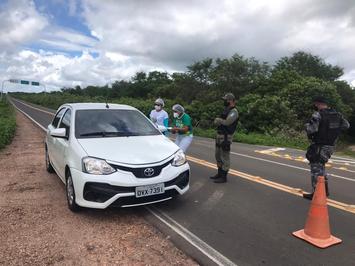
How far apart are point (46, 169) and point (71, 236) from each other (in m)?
4.40

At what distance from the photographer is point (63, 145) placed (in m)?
6.10

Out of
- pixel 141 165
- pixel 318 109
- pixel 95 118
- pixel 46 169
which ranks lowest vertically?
pixel 46 169

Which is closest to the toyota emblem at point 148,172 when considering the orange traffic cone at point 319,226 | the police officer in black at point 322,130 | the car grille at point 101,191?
the car grille at point 101,191

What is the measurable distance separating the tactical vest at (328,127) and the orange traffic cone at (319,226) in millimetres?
1695

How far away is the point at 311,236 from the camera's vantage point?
451cm

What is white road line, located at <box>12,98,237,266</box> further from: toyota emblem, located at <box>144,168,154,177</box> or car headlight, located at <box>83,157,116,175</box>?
car headlight, located at <box>83,157,116,175</box>

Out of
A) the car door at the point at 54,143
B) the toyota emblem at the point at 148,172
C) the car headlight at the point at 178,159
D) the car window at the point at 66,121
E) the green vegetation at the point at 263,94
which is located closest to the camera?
the toyota emblem at the point at 148,172

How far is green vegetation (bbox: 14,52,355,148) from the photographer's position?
898 inches

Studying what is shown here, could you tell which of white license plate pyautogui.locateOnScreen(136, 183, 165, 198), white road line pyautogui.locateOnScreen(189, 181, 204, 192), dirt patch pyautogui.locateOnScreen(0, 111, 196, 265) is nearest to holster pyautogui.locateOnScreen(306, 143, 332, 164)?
white road line pyautogui.locateOnScreen(189, 181, 204, 192)

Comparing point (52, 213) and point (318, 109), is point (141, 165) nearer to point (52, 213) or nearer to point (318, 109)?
point (52, 213)

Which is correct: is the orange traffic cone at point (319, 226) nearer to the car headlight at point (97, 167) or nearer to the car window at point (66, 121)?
the car headlight at point (97, 167)

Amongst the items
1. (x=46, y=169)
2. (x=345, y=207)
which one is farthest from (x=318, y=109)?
(x=46, y=169)

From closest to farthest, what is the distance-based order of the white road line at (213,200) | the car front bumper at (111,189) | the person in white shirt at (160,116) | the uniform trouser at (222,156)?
the car front bumper at (111,189), the white road line at (213,200), the uniform trouser at (222,156), the person in white shirt at (160,116)

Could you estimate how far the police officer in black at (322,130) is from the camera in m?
6.06
